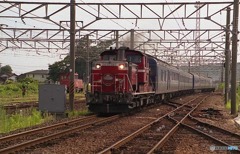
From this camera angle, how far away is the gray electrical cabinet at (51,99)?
837 inches

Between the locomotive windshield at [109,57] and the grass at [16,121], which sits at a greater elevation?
the locomotive windshield at [109,57]

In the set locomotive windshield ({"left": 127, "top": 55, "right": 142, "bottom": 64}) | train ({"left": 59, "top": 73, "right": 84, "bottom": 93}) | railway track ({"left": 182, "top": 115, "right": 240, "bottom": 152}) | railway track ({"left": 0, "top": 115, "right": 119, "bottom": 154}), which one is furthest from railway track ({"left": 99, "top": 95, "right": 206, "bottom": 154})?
train ({"left": 59, "top": 73, "right": 84, "bottom": 93})

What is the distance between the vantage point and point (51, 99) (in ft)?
70.0

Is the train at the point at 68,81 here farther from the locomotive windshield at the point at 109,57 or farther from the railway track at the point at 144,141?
the railway track at the point at 144,141

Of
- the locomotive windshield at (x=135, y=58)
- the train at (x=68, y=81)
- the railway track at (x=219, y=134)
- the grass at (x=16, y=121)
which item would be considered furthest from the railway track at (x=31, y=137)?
the train at (x=68, y=81)

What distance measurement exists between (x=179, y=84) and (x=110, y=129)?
29.5 metres

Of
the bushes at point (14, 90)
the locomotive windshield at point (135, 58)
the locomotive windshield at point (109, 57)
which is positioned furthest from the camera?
the bushes at point (14, 90)

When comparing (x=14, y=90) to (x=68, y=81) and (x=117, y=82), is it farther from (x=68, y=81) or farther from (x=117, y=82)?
(x=117, y=82)

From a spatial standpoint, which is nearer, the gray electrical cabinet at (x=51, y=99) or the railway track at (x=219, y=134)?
the railway track at (x=219, y=134)

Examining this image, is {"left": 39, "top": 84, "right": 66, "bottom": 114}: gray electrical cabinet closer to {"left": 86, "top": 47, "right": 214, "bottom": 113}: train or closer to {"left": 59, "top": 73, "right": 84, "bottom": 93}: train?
{"left": 86, "top": 47, "right": 214, "bottom": 113}: train

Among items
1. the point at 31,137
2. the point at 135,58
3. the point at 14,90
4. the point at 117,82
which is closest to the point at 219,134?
the point at 31,137

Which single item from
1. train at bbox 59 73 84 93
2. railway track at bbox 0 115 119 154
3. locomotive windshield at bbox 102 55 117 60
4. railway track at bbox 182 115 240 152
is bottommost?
railway track at bbox 182 115 240 152

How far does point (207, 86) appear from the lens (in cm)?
7981

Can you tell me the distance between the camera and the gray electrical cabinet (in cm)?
2127
